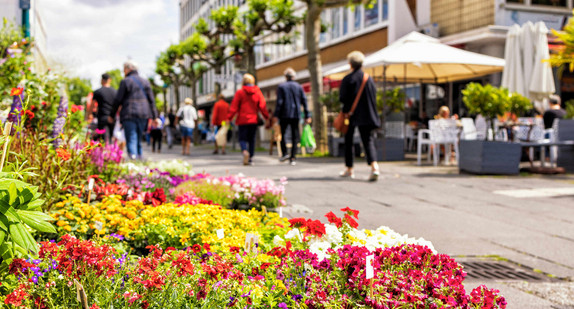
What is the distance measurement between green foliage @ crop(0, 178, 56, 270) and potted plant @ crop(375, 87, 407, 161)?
46.3 ft

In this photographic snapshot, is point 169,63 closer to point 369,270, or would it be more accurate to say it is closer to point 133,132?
point 133,132

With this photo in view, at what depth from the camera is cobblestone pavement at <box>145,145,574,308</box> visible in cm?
450

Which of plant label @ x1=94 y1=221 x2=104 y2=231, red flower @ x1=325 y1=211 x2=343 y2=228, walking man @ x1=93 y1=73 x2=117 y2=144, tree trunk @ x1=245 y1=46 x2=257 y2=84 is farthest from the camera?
tree trunk @ x1=245 y1=46 x2=257 y2=84

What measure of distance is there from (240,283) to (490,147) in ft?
34.1

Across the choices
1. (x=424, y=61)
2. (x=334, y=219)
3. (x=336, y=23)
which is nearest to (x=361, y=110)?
(x=424, y=61)

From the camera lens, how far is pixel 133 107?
1109cm

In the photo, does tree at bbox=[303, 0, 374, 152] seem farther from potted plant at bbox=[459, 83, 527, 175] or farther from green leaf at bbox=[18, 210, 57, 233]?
green leaf at bbox=[18, 210, 57, 233]

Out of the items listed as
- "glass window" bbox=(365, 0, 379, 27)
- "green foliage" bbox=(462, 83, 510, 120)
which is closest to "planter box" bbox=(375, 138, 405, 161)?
"green foliage" bbox=(462, 83, 510, 120)

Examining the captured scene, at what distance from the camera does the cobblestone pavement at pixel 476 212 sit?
14.8ft

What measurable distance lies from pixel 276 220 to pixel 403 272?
1.64 m

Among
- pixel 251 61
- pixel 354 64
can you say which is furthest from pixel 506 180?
pixel 251 61

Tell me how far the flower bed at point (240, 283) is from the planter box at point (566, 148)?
11.9 metres

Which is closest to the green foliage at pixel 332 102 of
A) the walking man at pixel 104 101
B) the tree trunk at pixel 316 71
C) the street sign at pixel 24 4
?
the tree trunk at pixel 316 71

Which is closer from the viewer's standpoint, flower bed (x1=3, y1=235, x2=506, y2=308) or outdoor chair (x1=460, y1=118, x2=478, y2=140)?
flower bed (x1=3, y1=235, x2=506, y2=308)
